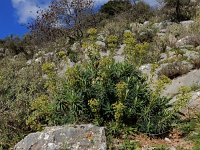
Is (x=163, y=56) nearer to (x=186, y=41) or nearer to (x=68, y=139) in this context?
(x=186, y=41)

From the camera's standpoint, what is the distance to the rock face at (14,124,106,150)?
24.1 ft

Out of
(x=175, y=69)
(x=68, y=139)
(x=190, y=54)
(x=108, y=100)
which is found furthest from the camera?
(x=190, y=54)

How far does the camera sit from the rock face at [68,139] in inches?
289

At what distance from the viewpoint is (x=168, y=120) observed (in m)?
8.20

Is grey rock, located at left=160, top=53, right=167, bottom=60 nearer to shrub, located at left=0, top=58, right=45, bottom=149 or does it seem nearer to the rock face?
shrub, located at left=0, top=58, right=45, bottom=149

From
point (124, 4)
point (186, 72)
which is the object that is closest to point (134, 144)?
point (186, 72)

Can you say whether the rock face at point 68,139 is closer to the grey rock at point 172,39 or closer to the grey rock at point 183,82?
the grey rock at point 183,82

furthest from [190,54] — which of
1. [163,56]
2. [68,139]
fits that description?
[68,139]

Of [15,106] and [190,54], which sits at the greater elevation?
[190,54]

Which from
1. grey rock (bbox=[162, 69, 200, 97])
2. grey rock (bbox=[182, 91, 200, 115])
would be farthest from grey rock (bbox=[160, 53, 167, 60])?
grey rock (bbox=[182, 91, 200, 115])

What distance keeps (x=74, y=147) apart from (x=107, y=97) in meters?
1.28

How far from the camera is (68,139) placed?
7453 millimetres

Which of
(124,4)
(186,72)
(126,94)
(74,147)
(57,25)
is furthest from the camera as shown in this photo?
(124,4)

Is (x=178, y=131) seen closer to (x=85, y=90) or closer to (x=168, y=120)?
(x=168, y=120)
